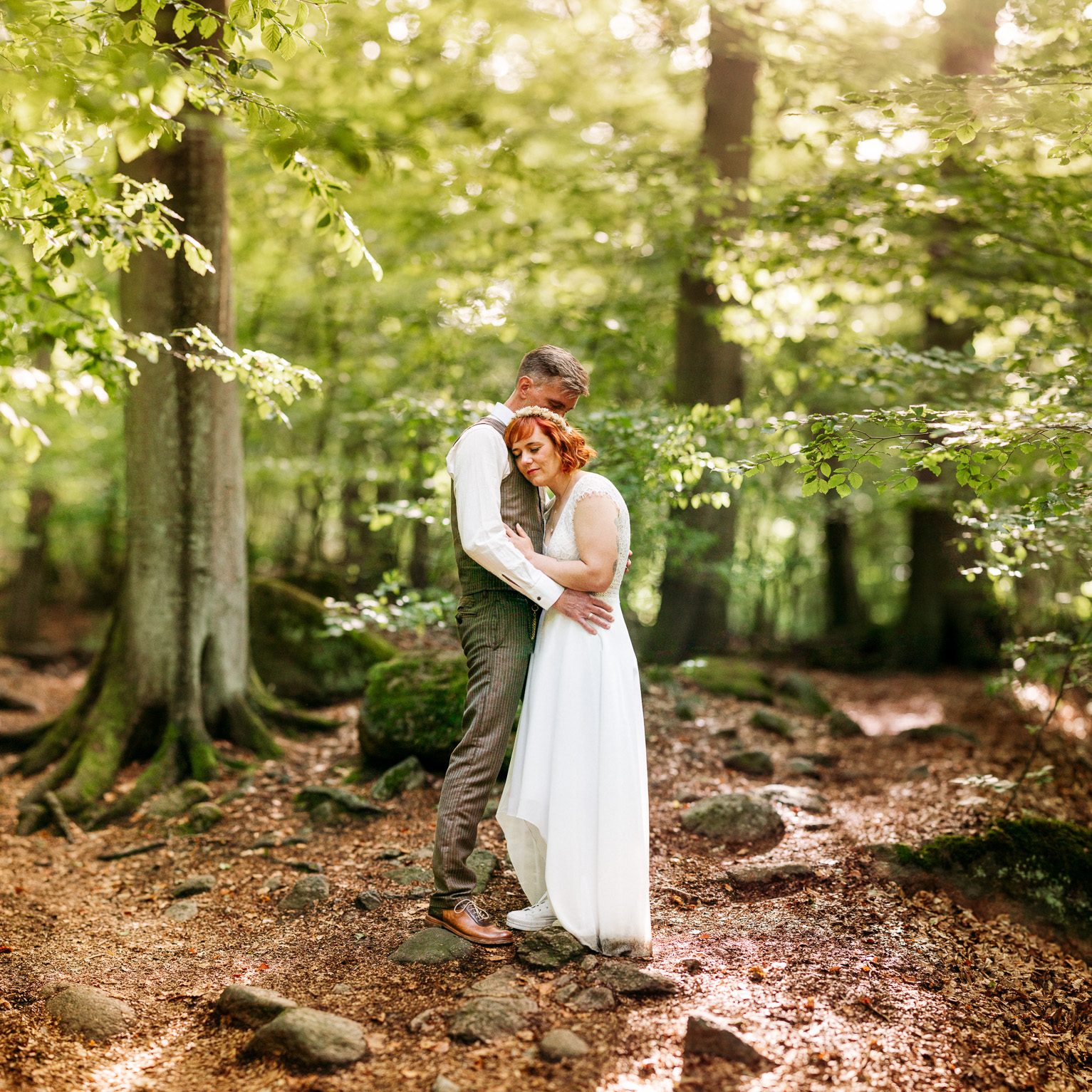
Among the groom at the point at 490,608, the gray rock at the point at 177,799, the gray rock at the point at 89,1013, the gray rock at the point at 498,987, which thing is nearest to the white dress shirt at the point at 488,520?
the groom at the point at 490,608

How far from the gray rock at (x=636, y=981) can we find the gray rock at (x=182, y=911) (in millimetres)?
2260

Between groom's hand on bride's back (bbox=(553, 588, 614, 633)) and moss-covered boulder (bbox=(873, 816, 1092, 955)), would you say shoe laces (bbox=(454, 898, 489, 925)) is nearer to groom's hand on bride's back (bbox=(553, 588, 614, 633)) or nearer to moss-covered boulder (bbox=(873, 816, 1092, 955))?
groom's hand on bride's back (bbox=(553, 588, 614, 633))

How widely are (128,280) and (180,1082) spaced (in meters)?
5.16

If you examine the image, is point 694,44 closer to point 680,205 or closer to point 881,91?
point 680,205

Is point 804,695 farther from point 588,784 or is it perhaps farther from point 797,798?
point 588,784

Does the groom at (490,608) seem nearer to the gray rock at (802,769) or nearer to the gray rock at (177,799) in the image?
the gray rock at (177,799)

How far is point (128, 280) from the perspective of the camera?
6191 mm

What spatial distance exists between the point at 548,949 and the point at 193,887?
7.52 ft

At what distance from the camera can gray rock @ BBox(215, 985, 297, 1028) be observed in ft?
10.9

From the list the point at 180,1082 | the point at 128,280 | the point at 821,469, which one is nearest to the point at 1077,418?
the point at 821,469

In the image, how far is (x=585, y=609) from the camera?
147 inches

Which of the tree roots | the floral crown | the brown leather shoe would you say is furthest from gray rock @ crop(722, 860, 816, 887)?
the tree roots

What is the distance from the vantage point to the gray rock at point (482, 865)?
445 cm

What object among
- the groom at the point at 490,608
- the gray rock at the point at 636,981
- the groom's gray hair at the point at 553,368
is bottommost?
the gray rock at the point at 636,981
